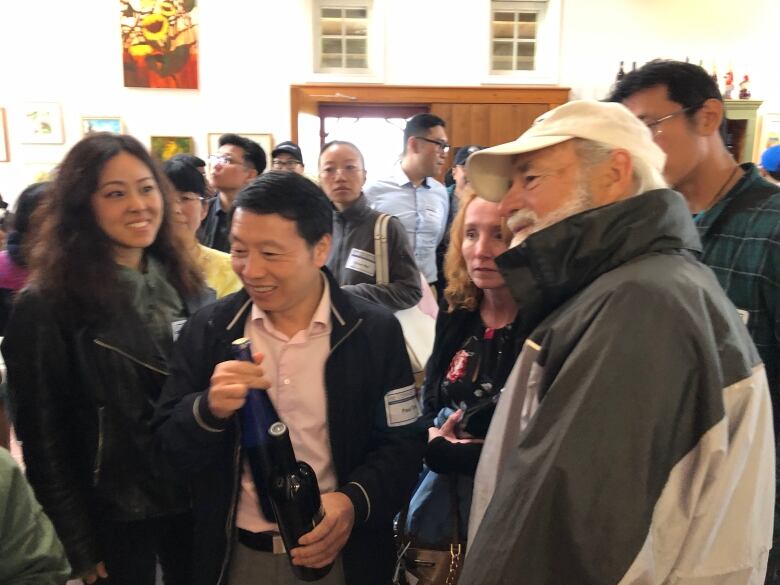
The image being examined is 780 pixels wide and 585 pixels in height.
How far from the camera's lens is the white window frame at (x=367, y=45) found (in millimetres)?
6758

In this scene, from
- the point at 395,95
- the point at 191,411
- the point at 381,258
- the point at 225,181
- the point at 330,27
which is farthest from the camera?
the point at 330,27

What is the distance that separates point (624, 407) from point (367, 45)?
269 inches

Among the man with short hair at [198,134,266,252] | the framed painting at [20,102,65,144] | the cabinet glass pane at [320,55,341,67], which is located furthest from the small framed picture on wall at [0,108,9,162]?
the man with short hair at [198,134,266,252]

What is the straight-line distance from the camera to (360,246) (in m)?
2.77

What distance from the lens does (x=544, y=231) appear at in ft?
3.37

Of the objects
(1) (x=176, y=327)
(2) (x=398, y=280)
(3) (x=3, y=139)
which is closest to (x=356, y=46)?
(3) (x=3, y=139)

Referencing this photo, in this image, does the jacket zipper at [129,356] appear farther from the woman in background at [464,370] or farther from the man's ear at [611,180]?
the man's ear at [611,180]

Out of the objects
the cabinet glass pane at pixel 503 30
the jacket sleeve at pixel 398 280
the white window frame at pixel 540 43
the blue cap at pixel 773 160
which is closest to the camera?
the jacket sleeve at pixel 398 280

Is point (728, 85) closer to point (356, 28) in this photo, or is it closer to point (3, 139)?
point (356, 28)

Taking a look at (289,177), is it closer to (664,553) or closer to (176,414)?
(176,414)

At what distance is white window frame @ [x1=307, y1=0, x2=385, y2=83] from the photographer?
6.76 m

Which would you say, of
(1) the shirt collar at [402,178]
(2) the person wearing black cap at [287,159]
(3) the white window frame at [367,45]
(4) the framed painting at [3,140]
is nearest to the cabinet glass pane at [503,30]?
(3) the white window frame at [367,45]

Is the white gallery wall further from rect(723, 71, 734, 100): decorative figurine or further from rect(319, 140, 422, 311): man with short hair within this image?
rect(319, 140, 422, 311): man with short hair

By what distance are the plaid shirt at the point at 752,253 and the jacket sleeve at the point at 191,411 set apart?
1.24m
